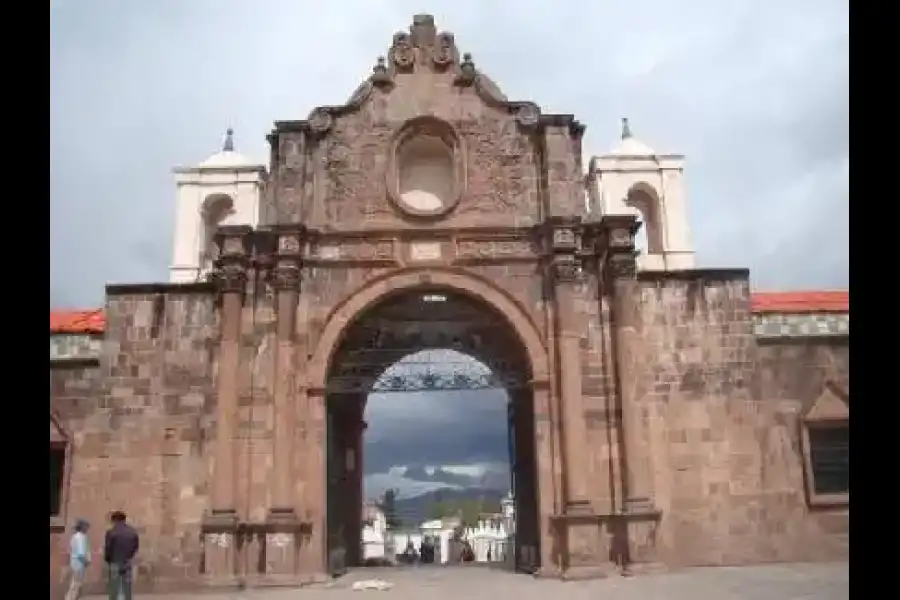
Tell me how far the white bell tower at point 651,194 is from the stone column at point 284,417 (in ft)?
61.1

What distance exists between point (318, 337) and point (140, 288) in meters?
3.35

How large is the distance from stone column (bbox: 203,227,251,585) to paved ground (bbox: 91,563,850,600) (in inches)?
32.3

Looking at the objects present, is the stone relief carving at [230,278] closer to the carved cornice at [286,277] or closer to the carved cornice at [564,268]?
the carved cornice at [286,277]

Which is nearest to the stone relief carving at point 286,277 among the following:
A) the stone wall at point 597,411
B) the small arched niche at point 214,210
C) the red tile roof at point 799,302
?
the stone wall at point 597,411

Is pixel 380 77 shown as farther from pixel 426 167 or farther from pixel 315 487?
pixel 315 487

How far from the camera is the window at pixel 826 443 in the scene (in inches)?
563

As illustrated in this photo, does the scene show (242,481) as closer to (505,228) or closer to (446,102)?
(505,228)

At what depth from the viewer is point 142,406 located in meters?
14.6

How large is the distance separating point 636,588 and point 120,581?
702 centimetres

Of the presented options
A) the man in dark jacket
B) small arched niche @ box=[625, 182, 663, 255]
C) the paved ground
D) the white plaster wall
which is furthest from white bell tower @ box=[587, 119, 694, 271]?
the man in dark jacket

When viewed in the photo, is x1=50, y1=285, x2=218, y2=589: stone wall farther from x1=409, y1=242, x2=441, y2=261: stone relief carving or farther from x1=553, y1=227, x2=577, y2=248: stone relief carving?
x1=553, y1=227, x2=577, y2=248: stone relief carving

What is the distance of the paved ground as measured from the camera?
10.9 metres

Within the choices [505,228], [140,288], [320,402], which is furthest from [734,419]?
[140,288]

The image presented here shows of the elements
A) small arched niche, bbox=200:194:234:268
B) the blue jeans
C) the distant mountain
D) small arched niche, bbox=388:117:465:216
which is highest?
small arched niche, bbox=200:194:234:268
